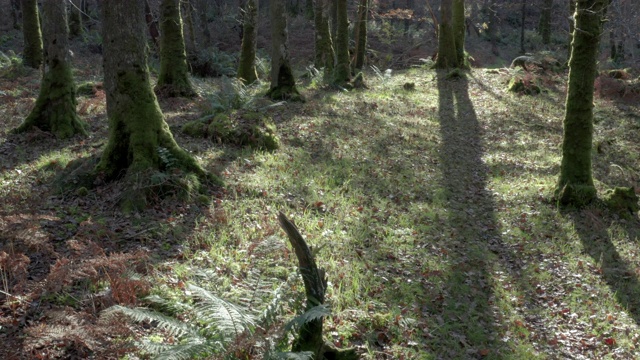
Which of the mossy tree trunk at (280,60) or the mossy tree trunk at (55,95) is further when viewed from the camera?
the mossy tree trunk at (280,60)

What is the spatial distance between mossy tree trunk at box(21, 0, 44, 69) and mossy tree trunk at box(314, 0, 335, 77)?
1079cm

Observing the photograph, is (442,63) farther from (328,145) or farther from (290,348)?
(290,348)

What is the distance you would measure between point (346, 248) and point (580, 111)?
5.76 m

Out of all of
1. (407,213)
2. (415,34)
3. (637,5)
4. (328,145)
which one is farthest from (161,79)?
(415,34)

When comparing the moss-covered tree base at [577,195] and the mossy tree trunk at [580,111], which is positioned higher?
the mossy tree trunk at [580,111]

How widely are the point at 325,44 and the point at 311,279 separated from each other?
65.4 ft

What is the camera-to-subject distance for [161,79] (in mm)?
15180

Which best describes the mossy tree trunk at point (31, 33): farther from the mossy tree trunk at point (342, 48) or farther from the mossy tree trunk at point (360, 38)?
the mossy tree trunk at point (360, 38)

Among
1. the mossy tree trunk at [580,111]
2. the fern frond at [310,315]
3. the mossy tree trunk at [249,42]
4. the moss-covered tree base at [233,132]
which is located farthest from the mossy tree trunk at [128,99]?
the mossy tree trunk at [249,42]

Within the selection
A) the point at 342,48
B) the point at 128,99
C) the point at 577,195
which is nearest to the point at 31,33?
the point at 342,48

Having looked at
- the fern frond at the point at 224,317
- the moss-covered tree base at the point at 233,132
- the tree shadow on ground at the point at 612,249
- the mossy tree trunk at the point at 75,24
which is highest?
the mossy tree trunk at the point at 75,24

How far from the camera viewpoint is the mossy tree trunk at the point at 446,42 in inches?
931

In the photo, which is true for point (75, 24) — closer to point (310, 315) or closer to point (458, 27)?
point (458, 27)

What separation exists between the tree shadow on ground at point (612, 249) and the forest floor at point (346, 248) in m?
0.03
